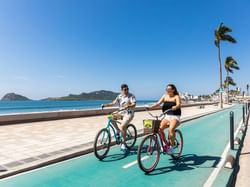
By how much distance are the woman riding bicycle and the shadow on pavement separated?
407 millimetres

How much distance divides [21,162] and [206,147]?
5.79 meters

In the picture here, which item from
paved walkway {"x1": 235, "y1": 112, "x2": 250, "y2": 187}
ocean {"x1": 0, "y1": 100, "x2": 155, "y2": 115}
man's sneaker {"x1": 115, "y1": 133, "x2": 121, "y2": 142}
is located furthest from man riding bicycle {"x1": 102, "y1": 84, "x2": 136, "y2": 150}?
ocean {"x1": 0, "y1": 100, "x2": 155, "y2": 115}

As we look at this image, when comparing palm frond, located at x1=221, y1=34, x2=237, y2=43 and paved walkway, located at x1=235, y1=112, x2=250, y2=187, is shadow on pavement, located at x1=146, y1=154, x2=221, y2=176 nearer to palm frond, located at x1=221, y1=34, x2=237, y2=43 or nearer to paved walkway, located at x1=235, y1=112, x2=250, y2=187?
paved walkway, located at x1=235, y1=112, x2=250, y2=187

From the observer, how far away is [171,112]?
5.11 metres

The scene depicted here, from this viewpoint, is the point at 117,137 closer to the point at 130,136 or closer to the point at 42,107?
the point at 130,136

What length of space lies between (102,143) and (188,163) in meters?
2.39

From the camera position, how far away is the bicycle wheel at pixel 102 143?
555cm

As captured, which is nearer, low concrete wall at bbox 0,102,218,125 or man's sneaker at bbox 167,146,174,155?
man's sneaker at bbox 167,146,174,155

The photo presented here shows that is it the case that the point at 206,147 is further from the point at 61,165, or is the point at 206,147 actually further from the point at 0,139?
the point at 0,139

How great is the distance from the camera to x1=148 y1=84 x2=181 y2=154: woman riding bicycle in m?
4.98

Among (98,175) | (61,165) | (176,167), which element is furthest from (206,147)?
(61,165)

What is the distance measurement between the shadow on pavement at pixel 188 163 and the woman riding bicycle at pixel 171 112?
16.0 inches

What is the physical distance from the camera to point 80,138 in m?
8.05

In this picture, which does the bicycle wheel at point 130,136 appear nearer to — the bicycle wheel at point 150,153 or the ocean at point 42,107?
the bicycle wheel at point 150,153
